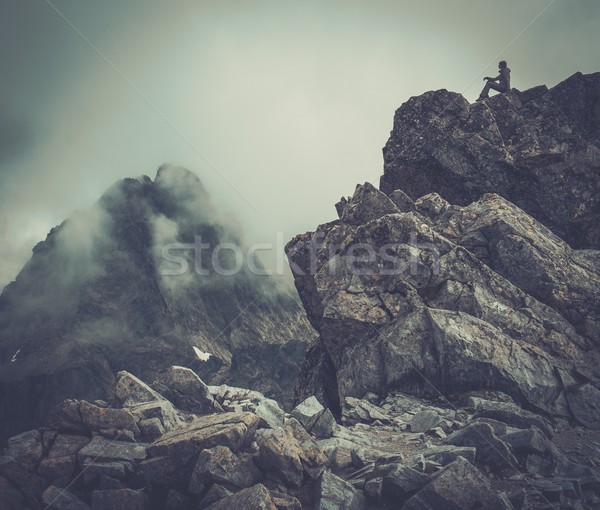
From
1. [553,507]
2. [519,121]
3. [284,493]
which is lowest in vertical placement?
[553,507]

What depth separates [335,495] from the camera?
44.6 ft

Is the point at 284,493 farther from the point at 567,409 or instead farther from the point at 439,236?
the point at 439,236

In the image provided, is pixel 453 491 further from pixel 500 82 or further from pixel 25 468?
pixel 500 82

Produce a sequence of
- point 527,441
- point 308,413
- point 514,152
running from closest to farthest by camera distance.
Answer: point 527,441 → point 308,413 → point 514,152

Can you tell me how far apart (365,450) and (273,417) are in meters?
6.84

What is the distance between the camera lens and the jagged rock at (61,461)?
16.0 metres

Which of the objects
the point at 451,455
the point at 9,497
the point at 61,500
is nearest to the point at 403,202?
the point at 451,455

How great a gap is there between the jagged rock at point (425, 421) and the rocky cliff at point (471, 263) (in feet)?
13.8

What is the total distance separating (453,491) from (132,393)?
18616 mm

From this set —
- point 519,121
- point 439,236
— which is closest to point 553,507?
point 439,236

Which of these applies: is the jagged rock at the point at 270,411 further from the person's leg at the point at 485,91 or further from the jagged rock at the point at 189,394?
the person's leg at the point at 485,91

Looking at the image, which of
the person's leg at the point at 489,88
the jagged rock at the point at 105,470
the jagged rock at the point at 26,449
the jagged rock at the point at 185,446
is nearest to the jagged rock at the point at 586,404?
the jagged rock at the point at 185,446

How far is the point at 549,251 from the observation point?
3262 cm

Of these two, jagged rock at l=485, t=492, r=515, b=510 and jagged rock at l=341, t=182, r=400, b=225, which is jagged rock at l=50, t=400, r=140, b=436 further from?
jagged rock at l=341, t=182, r=400, b=225
